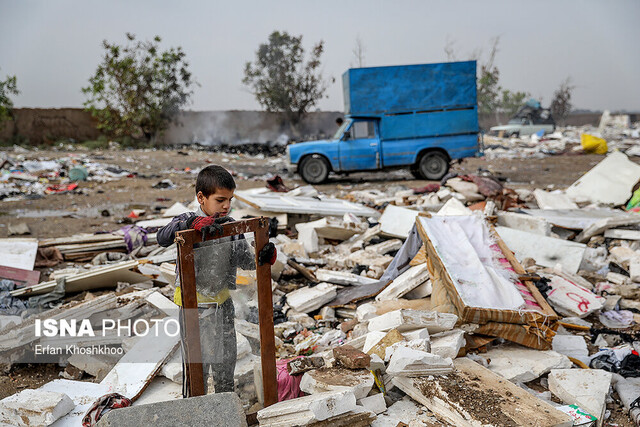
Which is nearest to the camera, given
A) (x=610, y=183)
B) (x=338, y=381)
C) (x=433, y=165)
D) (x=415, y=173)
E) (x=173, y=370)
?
(x=338, y=381)

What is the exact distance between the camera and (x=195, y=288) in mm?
2098

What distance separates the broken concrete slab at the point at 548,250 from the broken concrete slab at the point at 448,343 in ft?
8.06

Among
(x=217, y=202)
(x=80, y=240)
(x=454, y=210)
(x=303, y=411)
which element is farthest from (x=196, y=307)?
(x=454, y=210)

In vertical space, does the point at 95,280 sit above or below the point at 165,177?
below

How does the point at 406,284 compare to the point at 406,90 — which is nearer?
the point at 406,284

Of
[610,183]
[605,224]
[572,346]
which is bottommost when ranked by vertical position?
[572,346]

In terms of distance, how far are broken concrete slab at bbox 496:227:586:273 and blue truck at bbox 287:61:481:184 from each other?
24.1ft

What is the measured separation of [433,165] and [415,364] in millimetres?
10652

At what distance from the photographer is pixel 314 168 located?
12.7 metres

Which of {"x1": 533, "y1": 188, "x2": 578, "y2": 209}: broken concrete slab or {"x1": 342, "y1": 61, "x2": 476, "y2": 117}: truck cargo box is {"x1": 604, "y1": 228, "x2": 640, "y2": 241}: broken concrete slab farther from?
{"x1": 342, "y1": 61, "x2": 476, "y2": 117}: truck cargo box

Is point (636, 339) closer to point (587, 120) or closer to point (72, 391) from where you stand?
point (72, 391)

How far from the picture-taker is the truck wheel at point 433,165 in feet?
41.8

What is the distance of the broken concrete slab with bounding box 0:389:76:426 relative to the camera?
237 cm

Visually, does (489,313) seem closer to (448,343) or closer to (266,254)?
(448,343)
